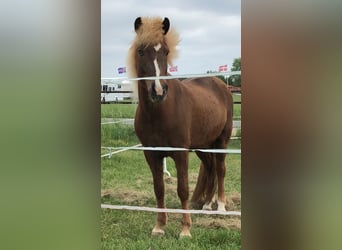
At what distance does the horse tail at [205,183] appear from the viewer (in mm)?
2674

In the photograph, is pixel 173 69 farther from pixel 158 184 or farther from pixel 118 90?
pixel 158 184

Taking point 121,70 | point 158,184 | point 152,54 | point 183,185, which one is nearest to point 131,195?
point 158,184

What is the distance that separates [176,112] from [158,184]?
466mm

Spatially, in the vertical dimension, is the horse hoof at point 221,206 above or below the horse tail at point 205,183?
below

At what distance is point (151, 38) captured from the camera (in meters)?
2.71

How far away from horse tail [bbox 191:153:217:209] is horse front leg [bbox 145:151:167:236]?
0.20 m

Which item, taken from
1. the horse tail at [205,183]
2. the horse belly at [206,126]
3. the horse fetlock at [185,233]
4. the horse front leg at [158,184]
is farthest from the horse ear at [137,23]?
the horse fetlock at [185,233]

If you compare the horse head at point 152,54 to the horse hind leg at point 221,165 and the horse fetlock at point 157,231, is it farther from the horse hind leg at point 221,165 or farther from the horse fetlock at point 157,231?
the horse fetlock at point 157,231

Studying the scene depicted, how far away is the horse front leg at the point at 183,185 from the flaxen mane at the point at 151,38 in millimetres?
575

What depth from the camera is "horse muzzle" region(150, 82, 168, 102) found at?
8.89ft

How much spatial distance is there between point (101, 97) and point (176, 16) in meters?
0.70
